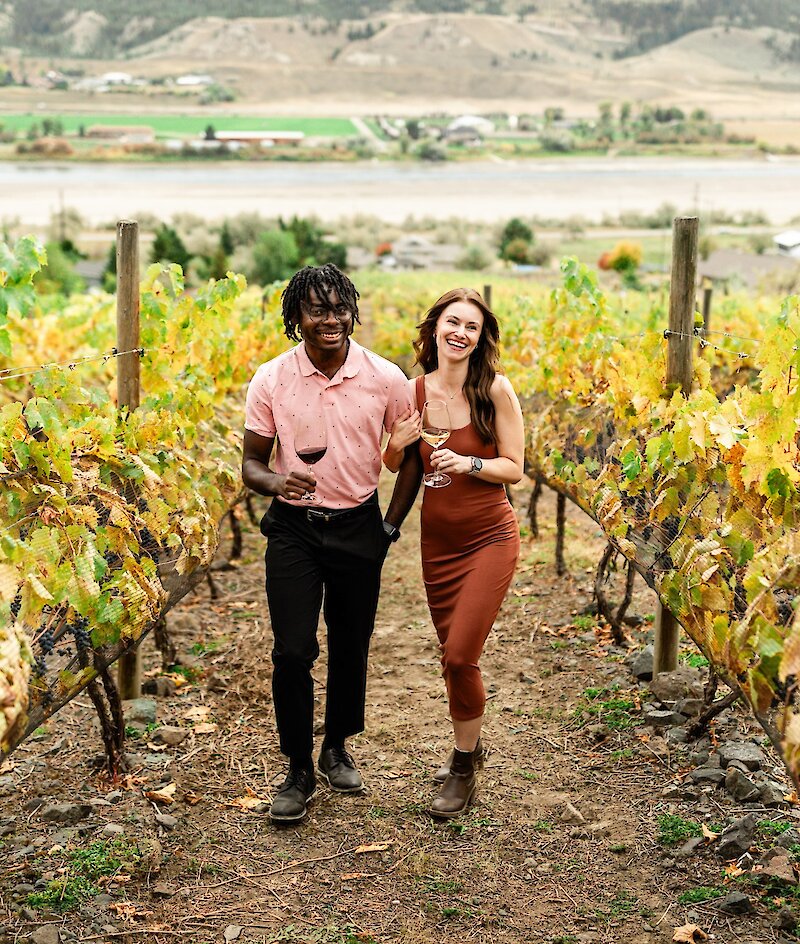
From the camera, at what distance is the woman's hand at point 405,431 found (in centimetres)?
390

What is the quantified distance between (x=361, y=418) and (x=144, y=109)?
201943 millimetres

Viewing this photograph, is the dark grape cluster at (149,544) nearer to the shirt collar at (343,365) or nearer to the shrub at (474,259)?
the shirt collar at (343,365)

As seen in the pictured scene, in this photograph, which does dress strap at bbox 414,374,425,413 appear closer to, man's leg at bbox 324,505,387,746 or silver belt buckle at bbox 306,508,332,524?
man's leg at bbox 324,505,387,746

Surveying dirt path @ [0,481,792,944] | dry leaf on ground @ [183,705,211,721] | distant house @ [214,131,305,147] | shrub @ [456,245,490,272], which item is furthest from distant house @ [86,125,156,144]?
dirt path @ [0,481,792,944]

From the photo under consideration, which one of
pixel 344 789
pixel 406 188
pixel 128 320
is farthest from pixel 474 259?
pixel 406 188

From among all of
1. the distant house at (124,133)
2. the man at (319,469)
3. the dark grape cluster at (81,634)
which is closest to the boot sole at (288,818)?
the man at (319,469)

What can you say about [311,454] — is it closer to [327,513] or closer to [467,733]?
[327,513]

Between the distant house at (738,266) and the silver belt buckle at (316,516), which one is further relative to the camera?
the distant house at (738,266)

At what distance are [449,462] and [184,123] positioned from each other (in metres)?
182

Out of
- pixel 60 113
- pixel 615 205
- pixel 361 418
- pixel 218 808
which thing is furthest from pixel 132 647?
pixel 60 113

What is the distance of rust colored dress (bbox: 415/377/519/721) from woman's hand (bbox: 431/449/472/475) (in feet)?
0.40

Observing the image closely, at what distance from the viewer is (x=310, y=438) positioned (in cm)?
371

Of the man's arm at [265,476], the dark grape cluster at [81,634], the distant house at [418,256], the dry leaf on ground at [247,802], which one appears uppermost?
the man's arm at [265,476]

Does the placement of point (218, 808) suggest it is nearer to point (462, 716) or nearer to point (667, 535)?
point (462, 716)
